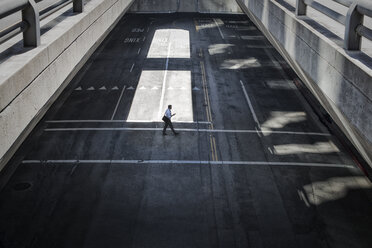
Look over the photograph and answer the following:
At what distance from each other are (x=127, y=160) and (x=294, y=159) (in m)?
8.65

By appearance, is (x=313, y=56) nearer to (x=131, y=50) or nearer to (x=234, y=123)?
(x=234, y=123)

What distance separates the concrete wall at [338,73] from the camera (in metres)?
8.95

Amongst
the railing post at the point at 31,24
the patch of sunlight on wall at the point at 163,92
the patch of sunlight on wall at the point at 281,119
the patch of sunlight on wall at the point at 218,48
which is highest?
the railing post at the point at 31,24

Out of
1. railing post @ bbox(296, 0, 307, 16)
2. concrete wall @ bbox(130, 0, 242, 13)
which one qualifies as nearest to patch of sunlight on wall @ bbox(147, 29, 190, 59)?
concrete wall @ bbox(130, 0, 242, 13)

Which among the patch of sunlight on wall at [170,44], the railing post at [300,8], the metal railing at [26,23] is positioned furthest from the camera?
the patch of sunlight on wall at [170,44]

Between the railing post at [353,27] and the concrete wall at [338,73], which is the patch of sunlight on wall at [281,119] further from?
the railing post at [353,27]

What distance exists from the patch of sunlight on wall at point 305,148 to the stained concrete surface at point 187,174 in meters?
0.11

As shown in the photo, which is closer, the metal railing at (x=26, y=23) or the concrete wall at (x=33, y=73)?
the concrete wall at (x=33, y=73)

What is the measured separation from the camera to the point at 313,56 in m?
13.2

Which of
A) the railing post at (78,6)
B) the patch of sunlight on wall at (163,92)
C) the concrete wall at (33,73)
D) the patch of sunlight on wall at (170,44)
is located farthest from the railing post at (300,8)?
the patch of sunlight on wall at (170,44)

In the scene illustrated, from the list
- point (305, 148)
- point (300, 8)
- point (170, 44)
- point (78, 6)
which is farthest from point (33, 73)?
point (170, 44)

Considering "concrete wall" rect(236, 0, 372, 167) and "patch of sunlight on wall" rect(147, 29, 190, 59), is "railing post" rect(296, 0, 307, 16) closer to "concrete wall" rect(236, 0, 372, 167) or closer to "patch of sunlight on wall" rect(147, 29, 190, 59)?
"concrete wall" rect(236, 0, 372, 167)

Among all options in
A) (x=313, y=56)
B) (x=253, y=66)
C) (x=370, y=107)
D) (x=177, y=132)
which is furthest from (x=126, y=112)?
(x=370, y=107)

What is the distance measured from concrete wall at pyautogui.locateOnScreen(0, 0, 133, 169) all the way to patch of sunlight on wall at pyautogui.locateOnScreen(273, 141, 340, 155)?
1277 centimetres
